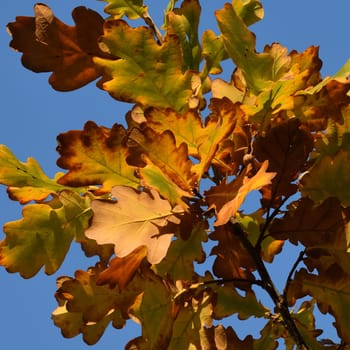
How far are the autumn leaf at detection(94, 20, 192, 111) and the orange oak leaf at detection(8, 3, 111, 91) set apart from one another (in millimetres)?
116

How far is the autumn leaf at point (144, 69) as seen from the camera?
1190 mm

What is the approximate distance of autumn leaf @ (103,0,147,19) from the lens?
1.50m

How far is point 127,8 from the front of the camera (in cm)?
152

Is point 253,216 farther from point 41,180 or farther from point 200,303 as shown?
point 41,180

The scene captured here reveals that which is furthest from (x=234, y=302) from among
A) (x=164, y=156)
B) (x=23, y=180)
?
(x=23, y=180)

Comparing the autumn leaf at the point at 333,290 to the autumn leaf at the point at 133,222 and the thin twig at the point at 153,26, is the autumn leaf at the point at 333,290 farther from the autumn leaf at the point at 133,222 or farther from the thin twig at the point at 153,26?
the thin twig at the point at 153,26

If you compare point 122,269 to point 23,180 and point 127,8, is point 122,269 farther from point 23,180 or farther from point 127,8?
point 127,8

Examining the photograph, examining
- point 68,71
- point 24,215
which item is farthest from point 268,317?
point 68,71

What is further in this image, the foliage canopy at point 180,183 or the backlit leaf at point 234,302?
the backlit leaf at point 234,302

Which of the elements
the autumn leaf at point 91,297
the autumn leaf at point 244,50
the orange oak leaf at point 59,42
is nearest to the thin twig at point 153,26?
the orange oak leaf at point 59,42

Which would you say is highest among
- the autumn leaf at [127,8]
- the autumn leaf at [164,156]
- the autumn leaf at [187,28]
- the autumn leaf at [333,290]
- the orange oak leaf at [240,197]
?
the autumn leaf at [127,8]

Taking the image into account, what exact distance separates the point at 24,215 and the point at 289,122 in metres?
0.55

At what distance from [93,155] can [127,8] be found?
0.52 meters

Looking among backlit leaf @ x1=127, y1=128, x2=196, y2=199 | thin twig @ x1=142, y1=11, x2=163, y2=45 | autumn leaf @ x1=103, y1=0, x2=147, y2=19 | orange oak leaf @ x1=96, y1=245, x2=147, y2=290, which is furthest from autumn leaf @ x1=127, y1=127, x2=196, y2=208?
autumn leaf @ x1=103, y1=0, x2=147, y2=19
